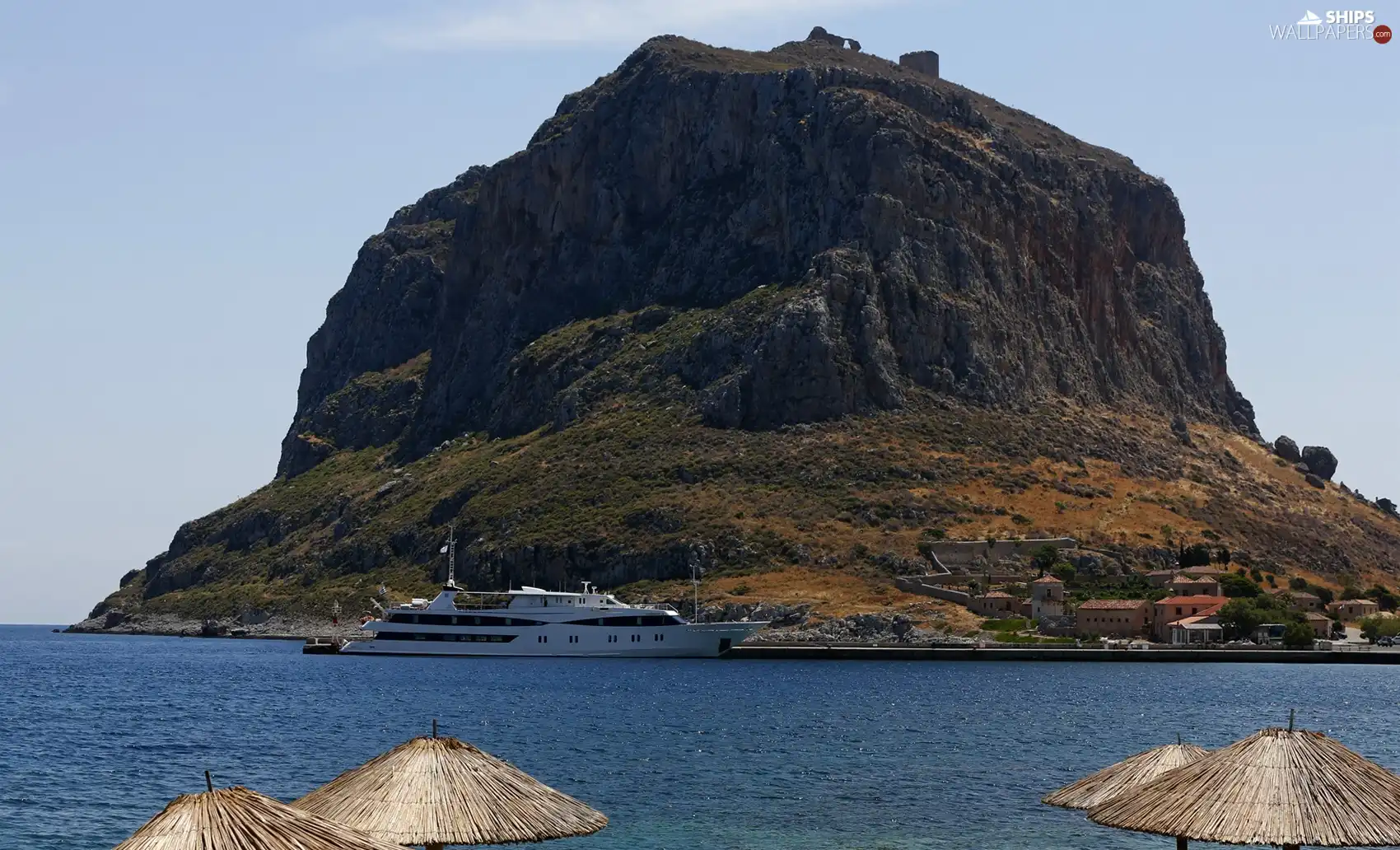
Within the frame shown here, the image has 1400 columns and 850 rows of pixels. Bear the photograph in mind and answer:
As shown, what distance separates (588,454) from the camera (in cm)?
16862

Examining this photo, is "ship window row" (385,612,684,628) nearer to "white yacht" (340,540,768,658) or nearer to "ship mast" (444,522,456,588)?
"white yacht" (340,540,768,658)

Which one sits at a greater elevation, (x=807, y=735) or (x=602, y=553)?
(x=602, y=553)

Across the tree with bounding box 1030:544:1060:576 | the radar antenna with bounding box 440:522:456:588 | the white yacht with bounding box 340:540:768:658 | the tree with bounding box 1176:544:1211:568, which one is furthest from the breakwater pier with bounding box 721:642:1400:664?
the radar antenna with bounding box 440:522:456:588

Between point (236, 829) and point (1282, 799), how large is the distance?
1480 centimetres

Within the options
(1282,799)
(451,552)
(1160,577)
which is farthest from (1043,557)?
(1282,799)

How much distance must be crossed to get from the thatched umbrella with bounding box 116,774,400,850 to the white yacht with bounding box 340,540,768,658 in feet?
360

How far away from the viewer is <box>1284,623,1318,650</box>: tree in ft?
435

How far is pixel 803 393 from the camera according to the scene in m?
165

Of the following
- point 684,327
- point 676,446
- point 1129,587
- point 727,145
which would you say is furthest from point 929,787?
point 727,145

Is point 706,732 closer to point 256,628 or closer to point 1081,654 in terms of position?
point 1081,654

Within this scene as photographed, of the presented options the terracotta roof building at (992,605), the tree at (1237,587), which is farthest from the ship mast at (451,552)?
the tree at (1237,587)

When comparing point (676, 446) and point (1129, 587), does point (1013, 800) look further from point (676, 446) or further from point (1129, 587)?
point (676, 446)

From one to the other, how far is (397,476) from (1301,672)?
340ft

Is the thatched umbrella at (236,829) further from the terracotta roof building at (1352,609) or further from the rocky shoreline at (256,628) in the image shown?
the terracotta roof building at (1352,609)
